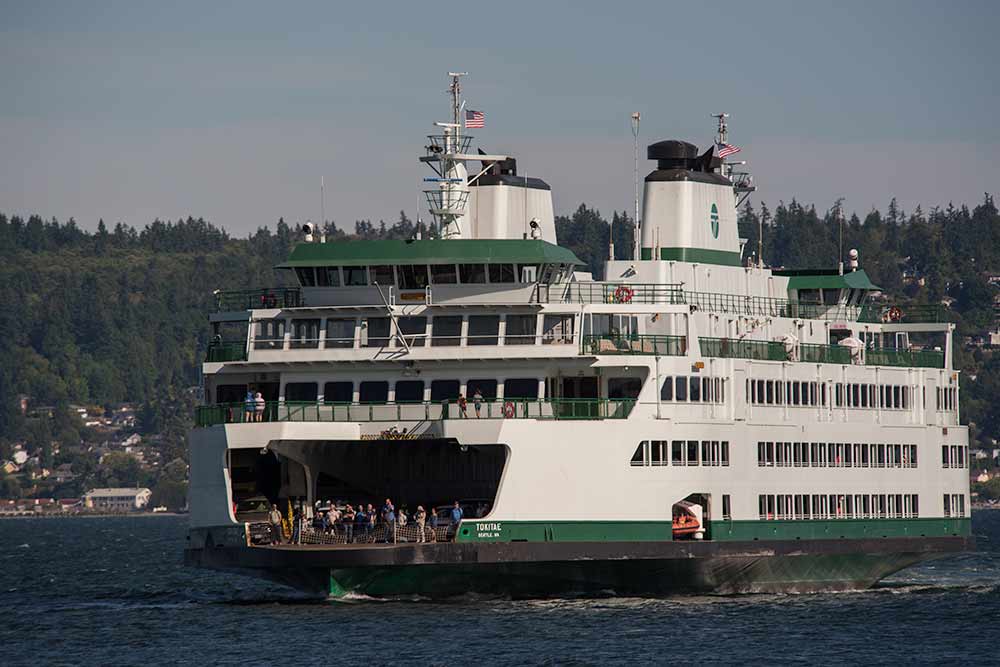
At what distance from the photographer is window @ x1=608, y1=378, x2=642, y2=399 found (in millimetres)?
48594

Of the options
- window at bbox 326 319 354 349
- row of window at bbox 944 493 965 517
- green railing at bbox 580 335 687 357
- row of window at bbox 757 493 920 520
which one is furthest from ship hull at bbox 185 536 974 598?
row of window at bbox 944 493 965 517

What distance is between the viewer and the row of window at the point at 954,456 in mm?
58491

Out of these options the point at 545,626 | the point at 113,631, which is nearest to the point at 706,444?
the point at 545,626

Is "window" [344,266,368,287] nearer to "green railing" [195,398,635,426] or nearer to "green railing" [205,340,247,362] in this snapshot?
"green railing" [205,340,247,362]

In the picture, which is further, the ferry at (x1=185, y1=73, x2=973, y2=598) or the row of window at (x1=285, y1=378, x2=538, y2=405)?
the row of window at (x1=285, y1=378, x2=538, y2=405)

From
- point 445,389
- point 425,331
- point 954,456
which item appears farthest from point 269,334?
point 954,456

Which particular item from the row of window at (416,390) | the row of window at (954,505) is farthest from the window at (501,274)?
the row of window at (954,505)

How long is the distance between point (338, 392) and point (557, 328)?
5418 millimetres

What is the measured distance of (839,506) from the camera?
53.6 m

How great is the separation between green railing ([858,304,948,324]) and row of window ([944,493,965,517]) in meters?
5.26

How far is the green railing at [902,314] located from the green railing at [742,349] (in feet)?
23.6

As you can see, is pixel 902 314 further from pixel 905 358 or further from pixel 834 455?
pixel 834 455

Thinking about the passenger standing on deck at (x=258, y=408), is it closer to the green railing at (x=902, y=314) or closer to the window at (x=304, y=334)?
the window at (x=304, y=334)

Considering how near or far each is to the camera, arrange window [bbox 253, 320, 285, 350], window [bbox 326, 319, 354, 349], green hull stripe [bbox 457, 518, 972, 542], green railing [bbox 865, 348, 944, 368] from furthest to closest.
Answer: green railing [bbox 865, 348, 944, 368] → window [bbox 253, 320, 285, 350] → window [bbox 326, 319, 354, 349] → green hull stripe [bbox 457, 518, 972, 542]
